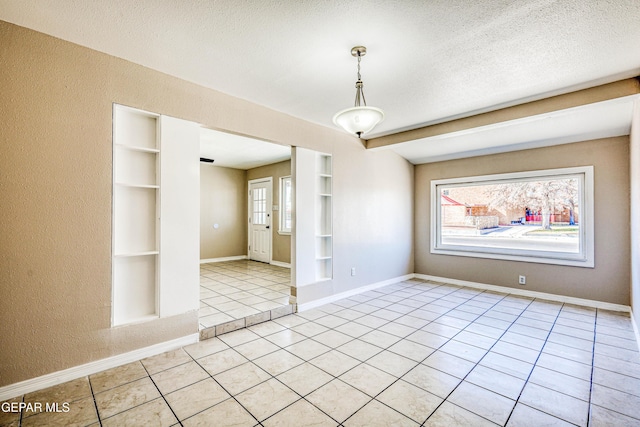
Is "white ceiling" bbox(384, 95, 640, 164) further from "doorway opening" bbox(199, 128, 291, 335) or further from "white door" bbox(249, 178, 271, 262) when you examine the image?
"white door" bbox(249, 178, 271, 262)

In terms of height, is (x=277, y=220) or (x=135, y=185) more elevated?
(x=135, y=185)

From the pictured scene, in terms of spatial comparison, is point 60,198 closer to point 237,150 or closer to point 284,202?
point 237,150

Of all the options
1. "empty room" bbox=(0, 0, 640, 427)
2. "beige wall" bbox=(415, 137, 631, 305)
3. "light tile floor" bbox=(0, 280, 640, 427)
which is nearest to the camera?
"light tile floor" bbox=(0, 280, 640, 427)

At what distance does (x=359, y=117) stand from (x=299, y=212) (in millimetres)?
1896

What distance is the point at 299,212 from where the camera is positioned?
13.0 ft

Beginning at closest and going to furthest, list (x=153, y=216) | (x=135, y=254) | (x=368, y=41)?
(x=368, y=41)
(x=135, y=254)
(x=153, y=216)

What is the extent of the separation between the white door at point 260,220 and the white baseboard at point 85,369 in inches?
183

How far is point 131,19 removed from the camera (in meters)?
1.99

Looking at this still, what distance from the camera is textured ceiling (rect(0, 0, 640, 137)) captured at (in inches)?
73.6

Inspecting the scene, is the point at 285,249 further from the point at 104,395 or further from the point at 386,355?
the point at 104,395

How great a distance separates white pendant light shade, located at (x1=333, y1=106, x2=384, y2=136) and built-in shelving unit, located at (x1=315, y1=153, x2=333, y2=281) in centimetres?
184

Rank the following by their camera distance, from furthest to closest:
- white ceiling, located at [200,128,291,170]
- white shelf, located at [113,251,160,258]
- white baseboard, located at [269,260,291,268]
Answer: white baseboard, located at [269,260,291,268] → white ceiling, located at [200,128,291,170] → white shelf, located at [113,251,160,258]

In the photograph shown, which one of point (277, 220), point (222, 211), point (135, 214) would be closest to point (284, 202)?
point (277, 220)

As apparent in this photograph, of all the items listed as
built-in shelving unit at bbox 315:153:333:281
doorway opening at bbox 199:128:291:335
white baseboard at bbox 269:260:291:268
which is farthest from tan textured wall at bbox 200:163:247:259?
built-in shelving unit at bbox 315:153:333:281
